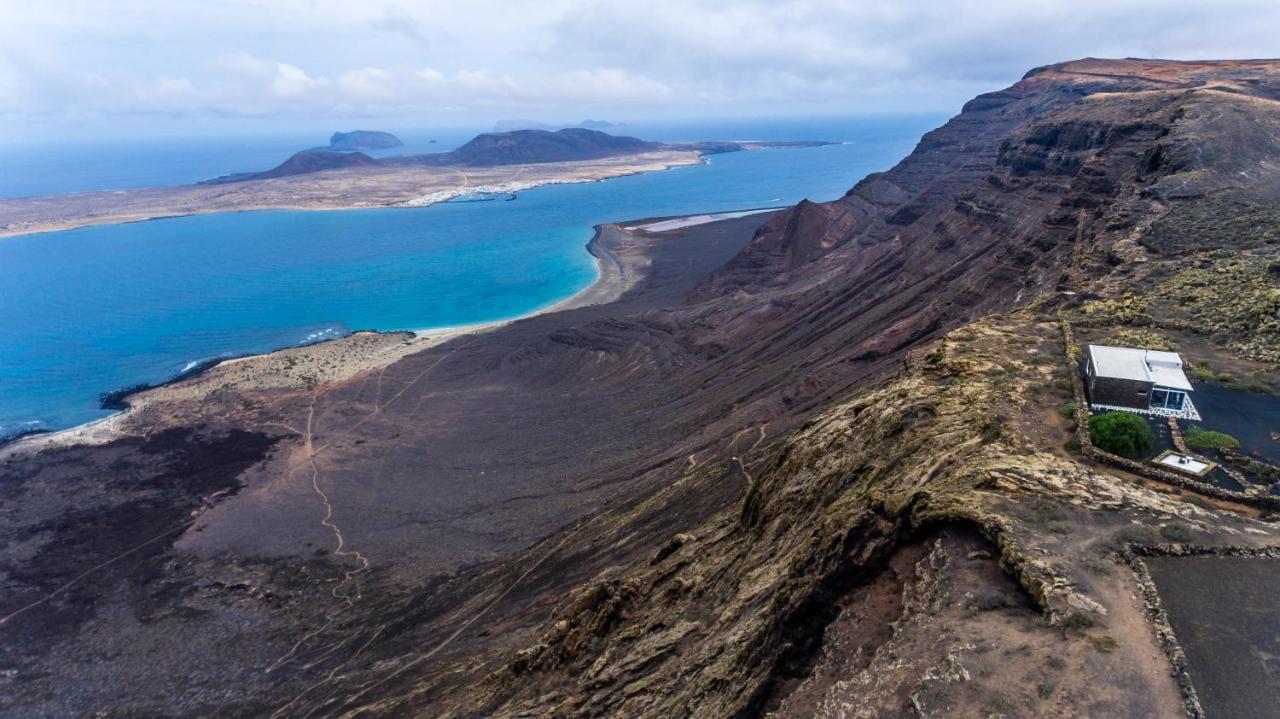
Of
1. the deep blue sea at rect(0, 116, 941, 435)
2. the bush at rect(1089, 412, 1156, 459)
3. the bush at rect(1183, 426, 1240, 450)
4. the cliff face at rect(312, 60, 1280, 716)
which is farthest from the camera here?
the deep blue sea at rect(0, 116, 941, 435)

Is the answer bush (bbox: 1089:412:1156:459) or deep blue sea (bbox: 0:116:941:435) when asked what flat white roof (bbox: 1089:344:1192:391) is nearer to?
bush (bbox: 1089:412:1156:459)

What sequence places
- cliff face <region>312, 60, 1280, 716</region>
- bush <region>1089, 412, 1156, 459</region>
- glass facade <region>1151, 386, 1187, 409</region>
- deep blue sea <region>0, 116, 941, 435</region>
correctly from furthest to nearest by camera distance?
deep blue sea <region>0, 116, 941, 435</region>, glass facade <region>1151, 386, 1187, 409</region>, bush <region>1089, 412, 1156, 459</region>, cliff face <region>312, 60, 1280, 716</region>

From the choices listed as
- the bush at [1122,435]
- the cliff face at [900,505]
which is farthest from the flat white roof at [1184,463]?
the cliff face at [900,505]

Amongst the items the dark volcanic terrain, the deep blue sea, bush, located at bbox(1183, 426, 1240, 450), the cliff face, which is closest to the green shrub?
the dark volcanic terrain

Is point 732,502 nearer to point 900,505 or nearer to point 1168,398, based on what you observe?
point 900,505

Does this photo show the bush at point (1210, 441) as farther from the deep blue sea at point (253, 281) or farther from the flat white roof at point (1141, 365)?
the deep blue sea at point (253, 281)

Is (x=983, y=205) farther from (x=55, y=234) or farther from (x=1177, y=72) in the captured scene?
(x=55, y=234)
